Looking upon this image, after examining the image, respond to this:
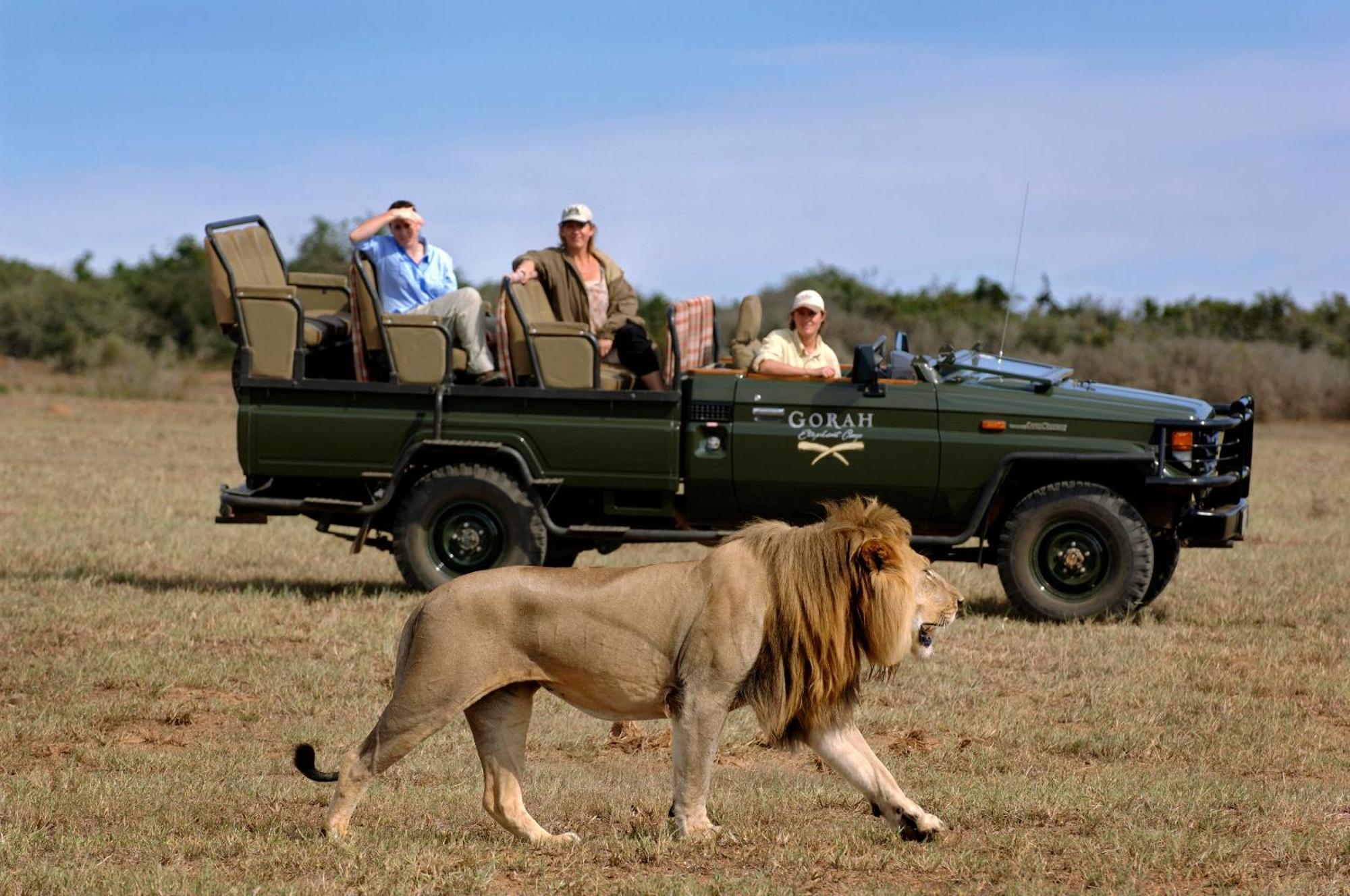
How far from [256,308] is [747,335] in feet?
10.7

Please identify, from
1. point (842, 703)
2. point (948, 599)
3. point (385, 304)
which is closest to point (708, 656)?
point (842, 703)

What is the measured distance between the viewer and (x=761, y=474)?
1108 centimetres

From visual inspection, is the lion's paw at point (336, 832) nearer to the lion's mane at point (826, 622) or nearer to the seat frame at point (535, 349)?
the lion's mane at point (826, 622)

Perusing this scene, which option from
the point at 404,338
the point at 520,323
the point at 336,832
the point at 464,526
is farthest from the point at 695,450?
the point at 336,832

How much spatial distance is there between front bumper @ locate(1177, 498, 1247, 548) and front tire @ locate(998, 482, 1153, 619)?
266mm

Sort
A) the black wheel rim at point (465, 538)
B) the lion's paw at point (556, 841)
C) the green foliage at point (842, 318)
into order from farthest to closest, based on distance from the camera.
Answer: the green foliage at point (842, 318), the black wheel rim at point (465, 538), the lion's paw at point (556, 841)

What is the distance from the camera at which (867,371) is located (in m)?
10.9

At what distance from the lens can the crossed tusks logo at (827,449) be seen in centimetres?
1100

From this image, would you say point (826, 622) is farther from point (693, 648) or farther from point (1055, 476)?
point (1055, 476)

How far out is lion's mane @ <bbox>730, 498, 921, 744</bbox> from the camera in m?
5.94

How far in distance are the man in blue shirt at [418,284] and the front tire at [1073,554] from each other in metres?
3.56

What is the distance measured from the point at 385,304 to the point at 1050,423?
4488 mm

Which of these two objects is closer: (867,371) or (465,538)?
(867,371)

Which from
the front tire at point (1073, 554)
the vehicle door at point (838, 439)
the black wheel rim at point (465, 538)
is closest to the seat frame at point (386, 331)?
the black wheel rim at point (465, 538)
